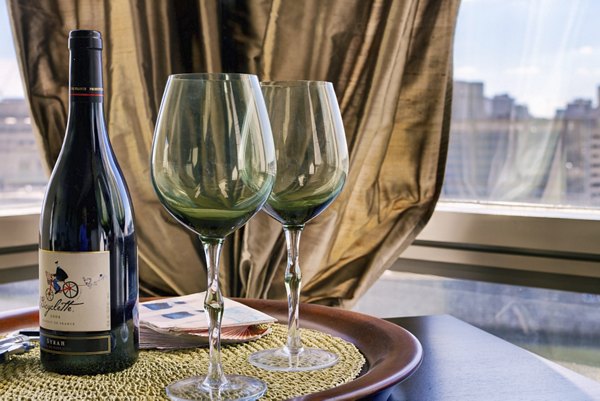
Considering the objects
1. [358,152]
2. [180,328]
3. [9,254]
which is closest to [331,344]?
[180,328]

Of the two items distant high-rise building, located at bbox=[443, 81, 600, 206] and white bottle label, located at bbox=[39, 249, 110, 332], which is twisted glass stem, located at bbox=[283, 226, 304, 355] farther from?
distant high-rise building, located at bbox=[443, 81, 600, 206]

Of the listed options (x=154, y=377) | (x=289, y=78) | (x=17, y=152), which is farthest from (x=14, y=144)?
(x=154, y=377)

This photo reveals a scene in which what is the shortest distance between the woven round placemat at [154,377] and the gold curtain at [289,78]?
0.71 metres

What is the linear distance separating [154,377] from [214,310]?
0.13 meters

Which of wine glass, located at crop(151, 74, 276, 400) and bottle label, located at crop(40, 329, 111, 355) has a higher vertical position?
wine glass, located at crop(151, 74, 276, 400)

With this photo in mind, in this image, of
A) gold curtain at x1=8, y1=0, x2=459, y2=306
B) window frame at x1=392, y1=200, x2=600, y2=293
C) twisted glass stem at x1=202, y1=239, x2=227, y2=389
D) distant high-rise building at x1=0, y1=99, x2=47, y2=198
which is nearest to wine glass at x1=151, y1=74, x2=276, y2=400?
twisted glass stem at x1=202, y1=239, x2=227, y2=389

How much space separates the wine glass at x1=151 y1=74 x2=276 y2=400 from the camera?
645 millimetres

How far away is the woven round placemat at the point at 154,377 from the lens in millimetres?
710

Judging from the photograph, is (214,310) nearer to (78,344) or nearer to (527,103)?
(78,344)

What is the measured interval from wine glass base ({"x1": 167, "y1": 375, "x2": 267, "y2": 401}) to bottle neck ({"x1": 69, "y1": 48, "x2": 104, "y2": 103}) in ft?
0.96

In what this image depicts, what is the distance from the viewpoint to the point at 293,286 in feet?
2.72

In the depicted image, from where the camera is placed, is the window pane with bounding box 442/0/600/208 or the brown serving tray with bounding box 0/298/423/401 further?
the window pane with bounding box 442/0/600/208

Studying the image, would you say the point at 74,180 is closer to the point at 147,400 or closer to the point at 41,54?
the point at 147,400

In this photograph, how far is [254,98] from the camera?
662 mm
